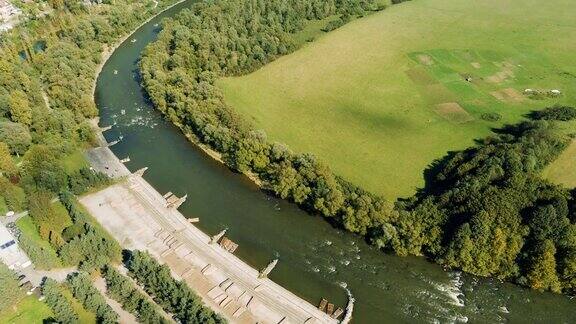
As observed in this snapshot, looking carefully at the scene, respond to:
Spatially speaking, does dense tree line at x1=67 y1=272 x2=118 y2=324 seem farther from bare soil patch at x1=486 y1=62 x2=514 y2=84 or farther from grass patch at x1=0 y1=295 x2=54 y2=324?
bare soil patch at x1=486 y1=62 x2=514 y2=84

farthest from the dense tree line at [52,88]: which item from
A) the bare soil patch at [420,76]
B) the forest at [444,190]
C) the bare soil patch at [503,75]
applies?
the bare soil patch at [503,75]

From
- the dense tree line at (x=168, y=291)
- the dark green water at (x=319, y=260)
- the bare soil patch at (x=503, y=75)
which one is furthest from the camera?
the bare soil patch at (x=503, y=75)

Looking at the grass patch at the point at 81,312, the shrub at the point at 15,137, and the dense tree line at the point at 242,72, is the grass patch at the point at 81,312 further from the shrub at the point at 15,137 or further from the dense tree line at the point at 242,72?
the shrub at the point at 15,137

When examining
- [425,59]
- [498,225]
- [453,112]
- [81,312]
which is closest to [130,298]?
[81,312]

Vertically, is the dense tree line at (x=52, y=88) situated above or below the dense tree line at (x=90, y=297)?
above

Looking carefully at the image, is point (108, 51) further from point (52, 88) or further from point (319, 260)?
point (319, 260)

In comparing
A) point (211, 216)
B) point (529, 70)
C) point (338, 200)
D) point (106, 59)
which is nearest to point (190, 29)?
point (106, 59)
